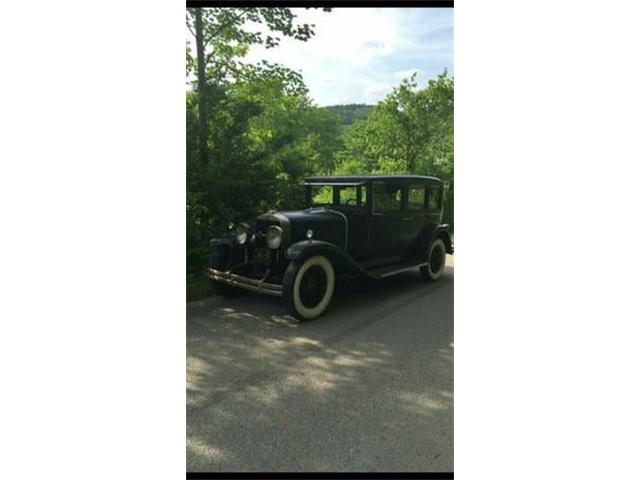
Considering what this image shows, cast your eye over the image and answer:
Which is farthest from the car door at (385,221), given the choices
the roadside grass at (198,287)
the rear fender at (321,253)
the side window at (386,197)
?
the roadside grass at (198,287)

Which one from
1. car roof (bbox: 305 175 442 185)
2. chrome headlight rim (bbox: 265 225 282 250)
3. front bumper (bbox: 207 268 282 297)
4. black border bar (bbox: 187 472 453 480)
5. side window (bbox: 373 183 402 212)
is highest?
car roof (bbox: 305 175 442 185)

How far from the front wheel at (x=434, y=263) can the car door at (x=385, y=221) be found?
24.6 inches

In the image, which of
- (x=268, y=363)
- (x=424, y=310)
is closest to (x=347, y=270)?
(x=424, y=310)

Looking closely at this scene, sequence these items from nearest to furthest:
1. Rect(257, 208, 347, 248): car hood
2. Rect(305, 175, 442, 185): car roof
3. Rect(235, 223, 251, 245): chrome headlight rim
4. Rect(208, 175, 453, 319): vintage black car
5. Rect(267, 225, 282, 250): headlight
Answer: Rect(208, 175, 453, 319): vintage black car → Rect(267, 225, 282, 250): headlight → Rect(257, 208, 347, 248): car hood → Rect(235, 223, 251, 245): chrome headlight rim → Rect(305, 175, 442, 185): car roof

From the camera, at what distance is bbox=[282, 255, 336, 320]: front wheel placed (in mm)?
4562

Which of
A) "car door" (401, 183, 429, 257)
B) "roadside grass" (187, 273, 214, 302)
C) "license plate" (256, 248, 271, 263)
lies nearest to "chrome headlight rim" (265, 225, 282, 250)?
"license plate" (256, 248, 271, 263)

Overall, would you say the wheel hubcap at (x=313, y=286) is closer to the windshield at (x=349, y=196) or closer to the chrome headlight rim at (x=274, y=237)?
the chrome headlight rim at (x=274, y=237)

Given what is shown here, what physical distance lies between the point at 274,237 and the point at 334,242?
0.92 metres

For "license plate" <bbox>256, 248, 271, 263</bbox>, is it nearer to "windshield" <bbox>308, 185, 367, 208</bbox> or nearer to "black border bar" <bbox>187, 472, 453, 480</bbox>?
"windshield" <bbox>308, 185, 367, 208</bbox>

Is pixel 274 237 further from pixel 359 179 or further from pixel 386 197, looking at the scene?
pixel 386 197

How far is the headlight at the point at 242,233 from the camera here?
542cm

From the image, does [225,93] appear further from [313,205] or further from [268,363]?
[268,363]

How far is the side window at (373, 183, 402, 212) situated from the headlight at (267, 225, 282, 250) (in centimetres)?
158
